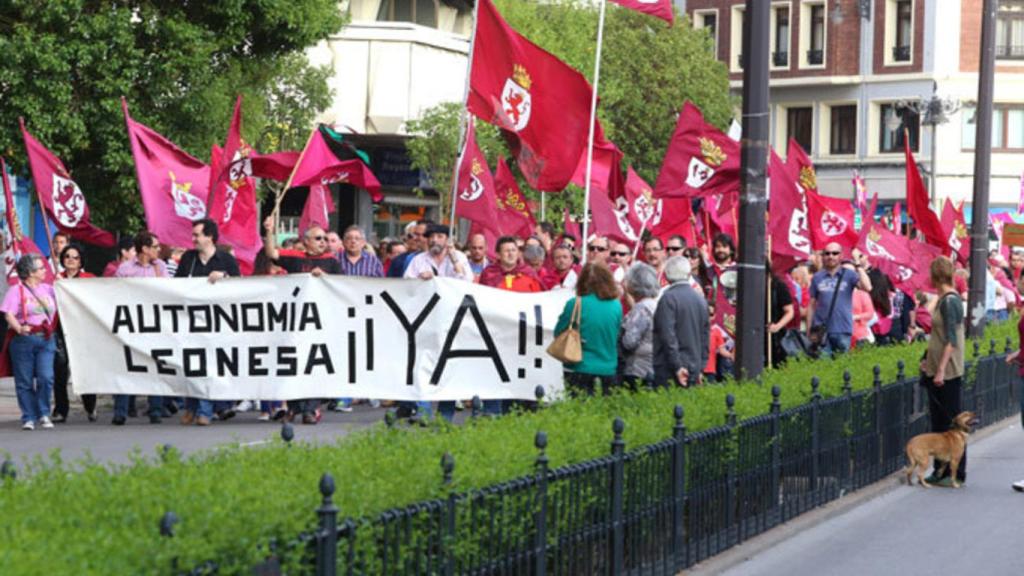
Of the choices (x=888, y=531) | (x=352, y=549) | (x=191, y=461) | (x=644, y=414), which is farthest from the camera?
(x=888, y=531)

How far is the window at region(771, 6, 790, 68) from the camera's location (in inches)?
2783

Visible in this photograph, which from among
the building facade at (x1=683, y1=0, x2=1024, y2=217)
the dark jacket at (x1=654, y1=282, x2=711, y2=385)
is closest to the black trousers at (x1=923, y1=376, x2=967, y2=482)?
the dark jacket at (x1=654, y1=282, x2=711, y2=385)

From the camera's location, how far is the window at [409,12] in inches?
2047

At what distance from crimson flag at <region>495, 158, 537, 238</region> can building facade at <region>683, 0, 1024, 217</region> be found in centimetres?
4152

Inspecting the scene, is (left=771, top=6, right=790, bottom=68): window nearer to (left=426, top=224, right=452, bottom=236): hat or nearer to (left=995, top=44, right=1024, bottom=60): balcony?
(left=995, top=44, right=1024, bottom=60): balcony

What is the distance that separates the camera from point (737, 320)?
1360 cm

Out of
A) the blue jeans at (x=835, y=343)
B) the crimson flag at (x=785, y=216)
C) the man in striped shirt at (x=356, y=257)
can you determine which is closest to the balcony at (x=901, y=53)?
the blue jeans at (x=835, y=343)

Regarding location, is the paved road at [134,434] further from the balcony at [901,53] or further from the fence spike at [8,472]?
the balcony at [901,53]

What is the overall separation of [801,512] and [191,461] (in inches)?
245

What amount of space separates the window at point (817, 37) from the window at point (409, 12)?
69.7 feet

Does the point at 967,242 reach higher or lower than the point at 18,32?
lower

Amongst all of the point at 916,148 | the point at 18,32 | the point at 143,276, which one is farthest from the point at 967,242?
the point at 916,148

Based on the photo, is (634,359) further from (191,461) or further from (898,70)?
(898,70)

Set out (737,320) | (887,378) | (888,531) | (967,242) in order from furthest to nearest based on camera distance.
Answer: (967,242) < (887,378) < (737,320) < (888,531)
